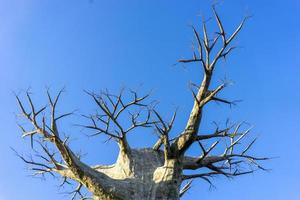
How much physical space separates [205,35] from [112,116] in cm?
205

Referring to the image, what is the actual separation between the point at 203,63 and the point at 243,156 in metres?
1.89

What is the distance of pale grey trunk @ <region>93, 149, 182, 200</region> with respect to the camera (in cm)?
747

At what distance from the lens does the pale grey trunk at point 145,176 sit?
24.5 ft

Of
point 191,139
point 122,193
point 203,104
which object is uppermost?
point 203,104

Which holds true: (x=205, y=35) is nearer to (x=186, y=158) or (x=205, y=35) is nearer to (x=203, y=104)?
(x=203, y=104)

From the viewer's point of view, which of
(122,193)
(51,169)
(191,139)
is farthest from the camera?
(51,169)

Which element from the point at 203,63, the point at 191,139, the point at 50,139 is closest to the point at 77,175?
the point at 50,139

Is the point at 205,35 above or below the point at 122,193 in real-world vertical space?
above

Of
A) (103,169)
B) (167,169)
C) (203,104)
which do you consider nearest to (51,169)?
(103,169)

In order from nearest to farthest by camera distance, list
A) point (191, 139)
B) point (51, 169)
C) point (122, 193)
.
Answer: point (122, 193), point (191, 139), point (51, 169)

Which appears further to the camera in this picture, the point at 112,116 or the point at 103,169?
the point at 103,169

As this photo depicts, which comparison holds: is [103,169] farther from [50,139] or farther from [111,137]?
[50,139]

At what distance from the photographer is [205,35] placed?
8172mm

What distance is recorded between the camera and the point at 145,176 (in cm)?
793
